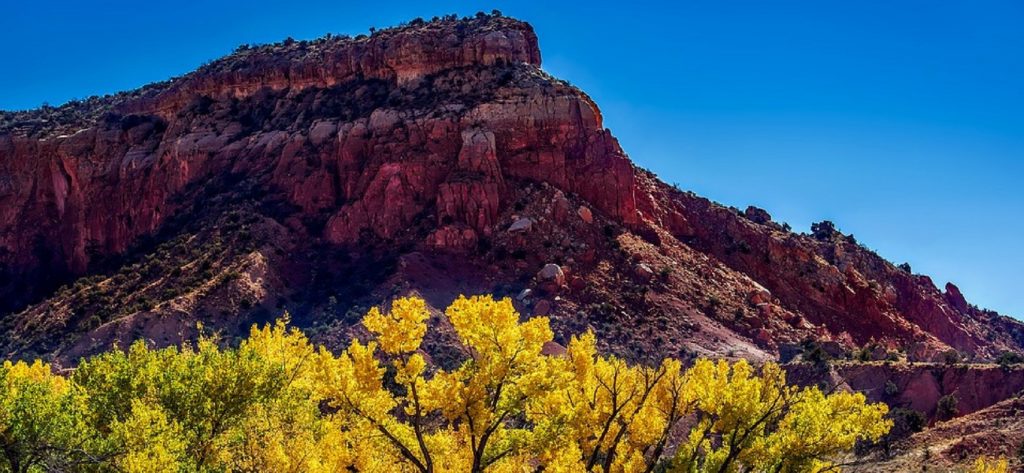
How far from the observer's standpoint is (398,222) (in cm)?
6588

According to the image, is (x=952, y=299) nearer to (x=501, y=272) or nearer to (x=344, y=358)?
(x=501, y=272)

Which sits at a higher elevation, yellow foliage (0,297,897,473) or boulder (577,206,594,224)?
boulder (577,206,594,224)

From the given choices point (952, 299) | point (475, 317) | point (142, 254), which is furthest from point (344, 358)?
point (952, 299)

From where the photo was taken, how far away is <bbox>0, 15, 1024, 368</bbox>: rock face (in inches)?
2382

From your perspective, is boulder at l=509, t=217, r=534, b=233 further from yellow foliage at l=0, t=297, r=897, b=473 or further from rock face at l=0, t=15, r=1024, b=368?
yellow foliage at l=0, t=297, r=897, b=473

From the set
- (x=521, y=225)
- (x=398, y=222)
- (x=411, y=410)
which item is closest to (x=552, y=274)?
(x=521, y=225)

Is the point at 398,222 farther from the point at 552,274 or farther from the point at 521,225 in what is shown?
the point at 552,274

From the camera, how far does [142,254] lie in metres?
69.8

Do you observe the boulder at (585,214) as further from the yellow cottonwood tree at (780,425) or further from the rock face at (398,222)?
the yellow cottonwood tree at (780,425)

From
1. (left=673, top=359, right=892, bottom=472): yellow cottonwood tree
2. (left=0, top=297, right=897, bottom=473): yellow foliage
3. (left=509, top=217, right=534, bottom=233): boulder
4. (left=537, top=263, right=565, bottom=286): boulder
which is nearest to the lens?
(left=0, top=297, right=897, bottom=473): yellow foliage

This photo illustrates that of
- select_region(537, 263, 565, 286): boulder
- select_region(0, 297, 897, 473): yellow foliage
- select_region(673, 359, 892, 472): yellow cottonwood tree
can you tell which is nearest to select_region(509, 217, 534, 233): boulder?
select_region(537, 263, 565, 286): boulder

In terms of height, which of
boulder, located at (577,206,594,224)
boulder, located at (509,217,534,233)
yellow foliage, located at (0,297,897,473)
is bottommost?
yellow foliage, located at (0,297,897,473)

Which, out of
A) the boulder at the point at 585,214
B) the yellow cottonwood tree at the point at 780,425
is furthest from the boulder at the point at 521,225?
the yellow cottonwood tree at the point at 780,425

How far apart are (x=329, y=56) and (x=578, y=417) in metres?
65.3
